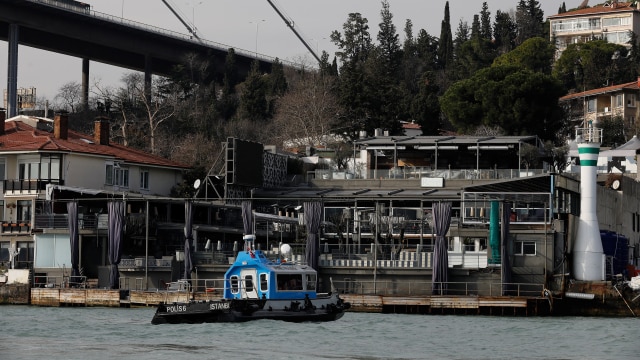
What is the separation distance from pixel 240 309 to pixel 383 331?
5856 millimetres

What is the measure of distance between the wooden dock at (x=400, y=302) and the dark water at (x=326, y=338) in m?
1.25

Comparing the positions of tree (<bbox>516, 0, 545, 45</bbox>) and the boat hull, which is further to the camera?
tree (<bbox>516, 0, 545, 45</bbox>)

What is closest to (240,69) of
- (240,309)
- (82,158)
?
(82,158)

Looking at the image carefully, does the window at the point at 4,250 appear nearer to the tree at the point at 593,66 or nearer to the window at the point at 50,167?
the window at the point at 50,167

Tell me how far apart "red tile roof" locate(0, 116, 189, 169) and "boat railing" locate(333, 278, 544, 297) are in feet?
72.8

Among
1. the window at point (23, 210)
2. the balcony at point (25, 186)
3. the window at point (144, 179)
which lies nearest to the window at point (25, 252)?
the window at point (23, 210)

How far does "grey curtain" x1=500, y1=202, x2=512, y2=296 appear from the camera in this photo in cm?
6475

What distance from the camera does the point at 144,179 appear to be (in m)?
89.5

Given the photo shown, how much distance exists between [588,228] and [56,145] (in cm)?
3298

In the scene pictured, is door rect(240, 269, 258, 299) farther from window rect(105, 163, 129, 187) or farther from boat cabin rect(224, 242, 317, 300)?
window rect(105, 163, 129, 187)

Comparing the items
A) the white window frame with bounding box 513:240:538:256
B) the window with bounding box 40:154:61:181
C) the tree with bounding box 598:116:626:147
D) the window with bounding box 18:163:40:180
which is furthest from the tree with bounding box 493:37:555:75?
the white window frame with bounding box 513:240:538:256

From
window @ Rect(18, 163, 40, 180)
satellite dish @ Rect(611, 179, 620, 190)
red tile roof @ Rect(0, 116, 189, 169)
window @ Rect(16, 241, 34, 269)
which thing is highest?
red tile roof @ Rect(0, 116, 189, 169)

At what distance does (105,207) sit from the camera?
8094cm

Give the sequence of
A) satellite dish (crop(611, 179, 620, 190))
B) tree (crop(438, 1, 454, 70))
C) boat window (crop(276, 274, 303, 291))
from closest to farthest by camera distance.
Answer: boat window (crop(276, 274, 303, 291))
satellite dish (crop(611, 179, 620, 190))
tree (crop(438, 1, 454, 70))
